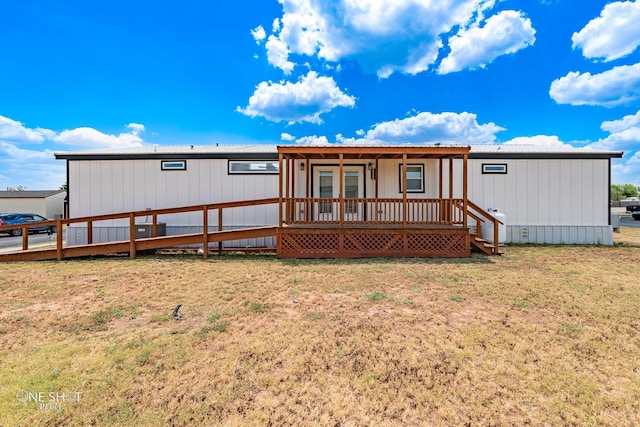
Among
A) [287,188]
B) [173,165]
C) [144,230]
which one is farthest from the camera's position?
[173,165]

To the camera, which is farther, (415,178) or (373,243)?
(415,178)

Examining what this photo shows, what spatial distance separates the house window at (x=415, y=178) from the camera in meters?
9.30

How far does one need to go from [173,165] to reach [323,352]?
8.44 meters

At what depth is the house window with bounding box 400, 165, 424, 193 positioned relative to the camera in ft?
30.5

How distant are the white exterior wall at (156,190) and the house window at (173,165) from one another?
0.37 feet

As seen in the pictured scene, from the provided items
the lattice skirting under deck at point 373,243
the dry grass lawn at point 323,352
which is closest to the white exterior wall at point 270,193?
the lattice skirting under deck at point 373,243

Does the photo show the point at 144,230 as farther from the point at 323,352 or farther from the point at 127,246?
the point at 323,352

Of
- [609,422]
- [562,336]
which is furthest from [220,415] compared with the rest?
[562,336]

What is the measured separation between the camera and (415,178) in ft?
30.7

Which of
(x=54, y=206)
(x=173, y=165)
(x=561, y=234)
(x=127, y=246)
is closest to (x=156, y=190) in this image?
(x=173, y=165)

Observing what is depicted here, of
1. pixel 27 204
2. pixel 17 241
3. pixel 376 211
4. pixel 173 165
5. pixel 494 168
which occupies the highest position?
pixel 173 165

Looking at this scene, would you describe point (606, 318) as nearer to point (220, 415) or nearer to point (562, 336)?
point (562, 336)

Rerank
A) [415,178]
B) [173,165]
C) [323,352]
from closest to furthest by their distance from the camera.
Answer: [323,352]
[173,165]
[415,178]

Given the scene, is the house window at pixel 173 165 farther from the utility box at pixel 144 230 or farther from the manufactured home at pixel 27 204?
the manufactured home at pixel 27 204
